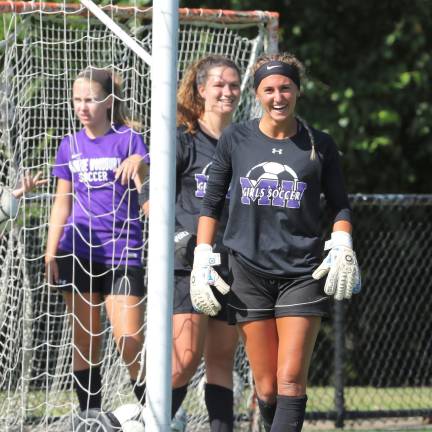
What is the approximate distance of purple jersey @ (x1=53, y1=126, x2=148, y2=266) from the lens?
578cm

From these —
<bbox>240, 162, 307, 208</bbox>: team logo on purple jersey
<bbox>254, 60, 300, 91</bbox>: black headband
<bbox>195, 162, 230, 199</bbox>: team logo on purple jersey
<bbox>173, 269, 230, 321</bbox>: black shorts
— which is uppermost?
<bbox>254, 60, 300, 91</bbox>: black headband

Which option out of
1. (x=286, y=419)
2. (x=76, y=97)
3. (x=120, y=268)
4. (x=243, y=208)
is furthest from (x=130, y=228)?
(x=286, y=419)

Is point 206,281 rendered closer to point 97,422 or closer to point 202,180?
point 202,180

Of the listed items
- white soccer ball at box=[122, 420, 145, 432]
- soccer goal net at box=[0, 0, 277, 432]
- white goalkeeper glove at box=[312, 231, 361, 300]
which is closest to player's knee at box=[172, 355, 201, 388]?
white soccer ball at box=[122, 420, 145, 432]

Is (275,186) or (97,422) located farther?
(97,422)

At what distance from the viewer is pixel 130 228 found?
582cm

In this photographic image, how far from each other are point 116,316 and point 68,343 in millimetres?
947

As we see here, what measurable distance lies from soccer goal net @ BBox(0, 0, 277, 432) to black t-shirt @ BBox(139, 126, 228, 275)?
2.41 feet

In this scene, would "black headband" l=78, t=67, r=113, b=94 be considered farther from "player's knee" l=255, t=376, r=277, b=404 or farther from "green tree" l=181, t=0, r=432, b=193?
"green tree" l=181, t=0, r=432, b=193

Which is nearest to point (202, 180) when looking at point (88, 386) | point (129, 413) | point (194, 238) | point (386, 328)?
point (194, 238)

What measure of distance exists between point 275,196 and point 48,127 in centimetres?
261

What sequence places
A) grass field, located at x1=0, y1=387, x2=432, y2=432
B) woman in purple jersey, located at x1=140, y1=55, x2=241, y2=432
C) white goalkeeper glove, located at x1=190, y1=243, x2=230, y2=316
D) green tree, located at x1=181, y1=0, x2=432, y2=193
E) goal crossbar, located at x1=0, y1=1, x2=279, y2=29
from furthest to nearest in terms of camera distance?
green tree, located at x1=181, y1=0, x2=432, y2=193, grass field, located at x1=0, y1=387, x2=432, y2=432, goal crossbar, located at x1=0, y1=1, x2=279, y2=29, woman in purple jersey, located at x1=140, y1=55, x2=241, y2=432, white goalkeeper glove, located at x1=190, y1=243, x2=230, y2=316

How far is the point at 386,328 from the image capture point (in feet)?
30.2

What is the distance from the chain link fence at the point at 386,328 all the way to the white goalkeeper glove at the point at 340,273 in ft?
10.5
